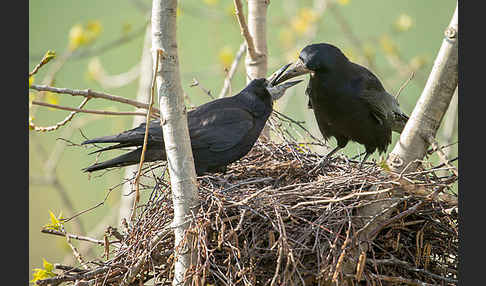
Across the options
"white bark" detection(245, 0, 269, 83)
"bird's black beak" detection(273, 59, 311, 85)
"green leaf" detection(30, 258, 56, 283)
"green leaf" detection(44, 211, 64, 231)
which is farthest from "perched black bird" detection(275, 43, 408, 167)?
"green leaf" detection(30, 258, 56, 283)

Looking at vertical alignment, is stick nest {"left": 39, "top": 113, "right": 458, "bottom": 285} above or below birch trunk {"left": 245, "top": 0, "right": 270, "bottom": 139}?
below

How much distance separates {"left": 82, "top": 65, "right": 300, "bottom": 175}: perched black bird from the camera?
375cm

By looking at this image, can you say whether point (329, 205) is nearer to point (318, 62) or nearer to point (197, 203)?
point (197, 203)

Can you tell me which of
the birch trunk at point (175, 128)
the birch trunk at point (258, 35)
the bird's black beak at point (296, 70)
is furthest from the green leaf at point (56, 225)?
the birch trunk at point (258, 35)

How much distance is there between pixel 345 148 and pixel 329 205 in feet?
5.96

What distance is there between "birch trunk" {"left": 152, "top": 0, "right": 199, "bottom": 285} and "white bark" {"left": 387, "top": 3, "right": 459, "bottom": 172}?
0.96 m

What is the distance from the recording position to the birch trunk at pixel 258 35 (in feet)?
14.7

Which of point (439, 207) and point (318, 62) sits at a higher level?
point (318, 62)

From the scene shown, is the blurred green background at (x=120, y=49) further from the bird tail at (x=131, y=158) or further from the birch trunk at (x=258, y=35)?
the bird tail at (x=131, y=158)

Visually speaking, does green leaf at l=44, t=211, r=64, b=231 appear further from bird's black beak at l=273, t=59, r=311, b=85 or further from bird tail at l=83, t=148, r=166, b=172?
bird's black beak at l=273, t=59, r=311, b=85

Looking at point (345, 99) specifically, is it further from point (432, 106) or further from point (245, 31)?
point (432, 106)

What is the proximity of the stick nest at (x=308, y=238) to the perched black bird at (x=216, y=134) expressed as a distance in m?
0.42

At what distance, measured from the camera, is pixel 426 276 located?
3092 mm

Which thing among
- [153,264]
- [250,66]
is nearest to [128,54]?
[250,66]
